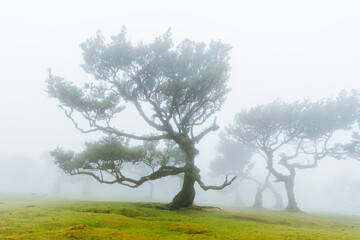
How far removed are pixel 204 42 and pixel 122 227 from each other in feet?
77.0

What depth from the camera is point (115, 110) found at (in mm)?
28375

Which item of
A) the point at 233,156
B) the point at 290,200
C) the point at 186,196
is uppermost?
the point at 233,156

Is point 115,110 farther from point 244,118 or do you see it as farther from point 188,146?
point 244,118

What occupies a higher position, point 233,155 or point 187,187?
point 233,155

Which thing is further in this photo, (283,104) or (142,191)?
(142,191)

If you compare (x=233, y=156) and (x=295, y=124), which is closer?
(x=295, y=124)

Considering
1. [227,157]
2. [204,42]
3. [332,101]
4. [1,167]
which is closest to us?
[204,42]

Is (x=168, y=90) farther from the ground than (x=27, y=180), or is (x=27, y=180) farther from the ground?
(x=168, y=90)

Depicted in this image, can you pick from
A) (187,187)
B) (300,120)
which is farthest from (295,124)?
(187,187)

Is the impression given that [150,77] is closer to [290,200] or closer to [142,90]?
[142,90]

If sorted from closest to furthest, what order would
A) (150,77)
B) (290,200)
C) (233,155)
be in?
(150,77)
(290,200)
(233,155)

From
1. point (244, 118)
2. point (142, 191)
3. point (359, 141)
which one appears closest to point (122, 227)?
point (244, 118)

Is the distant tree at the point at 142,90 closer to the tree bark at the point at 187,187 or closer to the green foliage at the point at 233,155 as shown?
the tree bark at the point at 187,187

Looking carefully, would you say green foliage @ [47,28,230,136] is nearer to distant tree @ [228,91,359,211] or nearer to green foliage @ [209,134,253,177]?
distant tree @ [228,91,359,211]
